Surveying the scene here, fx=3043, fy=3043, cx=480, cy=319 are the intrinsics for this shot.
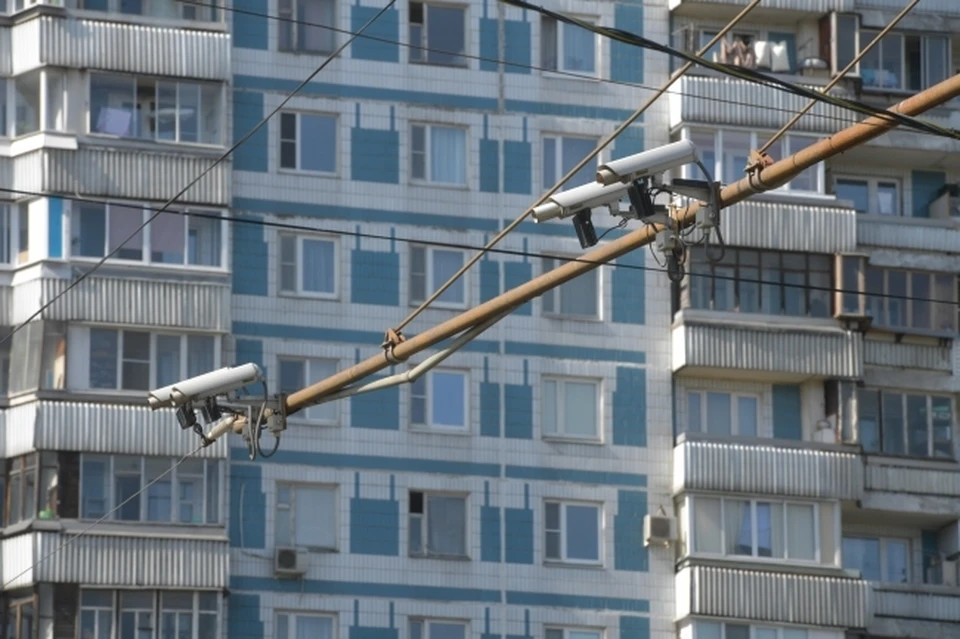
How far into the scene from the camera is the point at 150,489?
192 feet

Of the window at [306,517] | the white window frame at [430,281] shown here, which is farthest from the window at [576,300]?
the window at [306,517]

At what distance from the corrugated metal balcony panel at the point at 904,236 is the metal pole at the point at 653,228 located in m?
33.1

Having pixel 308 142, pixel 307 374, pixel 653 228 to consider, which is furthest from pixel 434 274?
pixel 653 228

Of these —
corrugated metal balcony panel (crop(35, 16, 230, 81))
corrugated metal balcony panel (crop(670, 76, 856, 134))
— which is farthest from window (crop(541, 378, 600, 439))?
corrugated metal balcony panel (crop(35, 16, 230, 81))

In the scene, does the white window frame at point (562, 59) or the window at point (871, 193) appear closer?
the white window frame at point (562, 59)

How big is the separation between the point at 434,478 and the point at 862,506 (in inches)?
349

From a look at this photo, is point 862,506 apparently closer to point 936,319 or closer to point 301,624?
point 936,319

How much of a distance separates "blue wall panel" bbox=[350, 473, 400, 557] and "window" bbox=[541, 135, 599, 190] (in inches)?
294

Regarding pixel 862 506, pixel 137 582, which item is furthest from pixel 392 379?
pixel 862 506

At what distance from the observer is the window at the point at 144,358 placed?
193ft

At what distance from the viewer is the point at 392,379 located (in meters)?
32.0

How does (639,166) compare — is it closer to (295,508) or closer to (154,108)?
(295,508)

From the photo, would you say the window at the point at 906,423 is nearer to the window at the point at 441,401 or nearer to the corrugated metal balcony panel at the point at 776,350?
the corrugated metal balcony panel at the point at 776,350

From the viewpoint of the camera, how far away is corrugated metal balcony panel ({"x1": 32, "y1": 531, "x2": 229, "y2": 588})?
57.2 m
